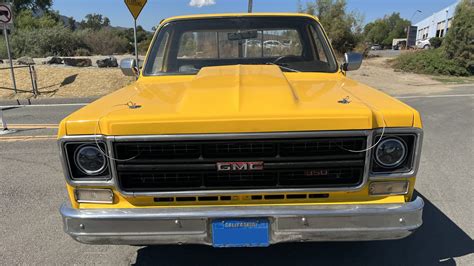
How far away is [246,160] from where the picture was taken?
2.51 metres

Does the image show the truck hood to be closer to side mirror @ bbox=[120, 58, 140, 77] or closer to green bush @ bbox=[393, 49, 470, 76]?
side mirror @ bbox=[120, 58, 140, 77]

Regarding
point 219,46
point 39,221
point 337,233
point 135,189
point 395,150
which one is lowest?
point 39,221

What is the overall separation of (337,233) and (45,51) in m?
33.5

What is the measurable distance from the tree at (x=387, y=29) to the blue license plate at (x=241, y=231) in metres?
103

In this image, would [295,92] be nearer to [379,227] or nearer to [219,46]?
[379,227]

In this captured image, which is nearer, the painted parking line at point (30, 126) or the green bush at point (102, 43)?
the painted parking line at point (30, 126)

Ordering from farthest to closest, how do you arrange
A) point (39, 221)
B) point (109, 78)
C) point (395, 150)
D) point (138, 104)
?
point (109, 78) → point (39, 221) → point (138, 104) → point (395, 150)

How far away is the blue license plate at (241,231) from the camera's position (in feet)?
8.24

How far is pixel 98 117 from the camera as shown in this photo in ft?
8.38

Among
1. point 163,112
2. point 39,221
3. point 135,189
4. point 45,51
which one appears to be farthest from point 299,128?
point 45,51

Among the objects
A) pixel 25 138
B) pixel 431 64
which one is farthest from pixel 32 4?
pixel 25 138

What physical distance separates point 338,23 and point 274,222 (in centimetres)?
3107

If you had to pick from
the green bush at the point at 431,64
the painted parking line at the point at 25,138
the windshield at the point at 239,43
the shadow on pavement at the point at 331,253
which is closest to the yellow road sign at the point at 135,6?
the painted parking line at the point at 25,138

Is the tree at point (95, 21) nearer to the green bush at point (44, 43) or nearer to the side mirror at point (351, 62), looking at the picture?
the green bush at point (44, 43)
